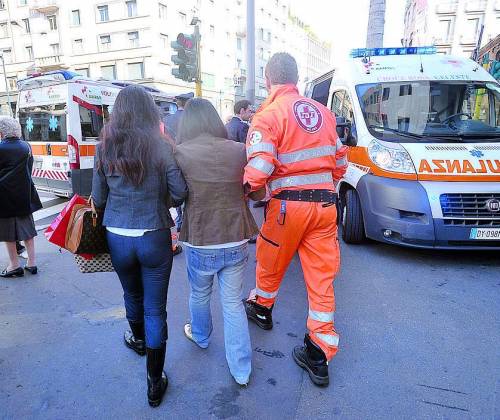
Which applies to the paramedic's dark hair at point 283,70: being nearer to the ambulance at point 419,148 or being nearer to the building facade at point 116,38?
the ambulance at point 419,148

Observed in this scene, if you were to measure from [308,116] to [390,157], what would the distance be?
6.94 ft

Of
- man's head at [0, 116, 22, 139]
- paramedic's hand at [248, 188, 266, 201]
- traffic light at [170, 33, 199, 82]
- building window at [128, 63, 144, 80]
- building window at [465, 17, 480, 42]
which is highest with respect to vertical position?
building window at [465, 17, 480, 42]

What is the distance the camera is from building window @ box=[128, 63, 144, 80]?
31947 mm

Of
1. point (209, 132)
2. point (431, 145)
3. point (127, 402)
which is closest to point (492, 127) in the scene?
point (431, 145)

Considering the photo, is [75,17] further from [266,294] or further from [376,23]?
[266,294]

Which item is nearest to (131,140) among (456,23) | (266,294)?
(266,294)

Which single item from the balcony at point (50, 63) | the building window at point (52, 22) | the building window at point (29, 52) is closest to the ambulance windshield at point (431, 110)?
the balcony at point (50, 63)

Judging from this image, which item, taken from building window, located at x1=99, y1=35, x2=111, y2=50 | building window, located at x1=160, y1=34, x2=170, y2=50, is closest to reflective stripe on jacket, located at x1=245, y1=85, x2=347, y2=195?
building window, located at x1=160, y1=34, x2=170, y2=50

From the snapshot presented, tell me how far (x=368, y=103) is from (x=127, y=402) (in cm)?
416

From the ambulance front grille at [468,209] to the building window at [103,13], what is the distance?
36.3 meters

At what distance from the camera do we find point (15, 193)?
3723 millimetres

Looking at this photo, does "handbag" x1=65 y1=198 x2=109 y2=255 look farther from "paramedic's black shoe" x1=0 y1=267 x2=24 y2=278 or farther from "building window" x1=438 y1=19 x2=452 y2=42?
"building window" x1=438 y1=19 x2=452 y2=42

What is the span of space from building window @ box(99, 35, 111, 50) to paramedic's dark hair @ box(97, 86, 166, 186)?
3592 centimetres

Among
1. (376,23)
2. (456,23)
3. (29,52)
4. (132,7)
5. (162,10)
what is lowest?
(376,23)
